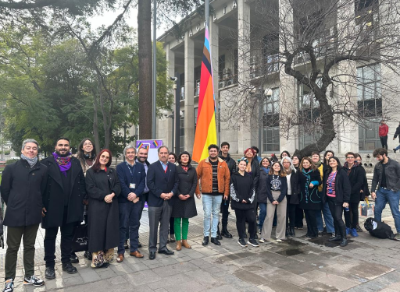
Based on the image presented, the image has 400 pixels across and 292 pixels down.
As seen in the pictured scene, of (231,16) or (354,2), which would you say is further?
(231,16)

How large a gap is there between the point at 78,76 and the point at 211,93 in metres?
14.3

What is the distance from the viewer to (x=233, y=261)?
5031mm

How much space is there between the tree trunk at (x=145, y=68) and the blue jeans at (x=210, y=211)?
13.0ft

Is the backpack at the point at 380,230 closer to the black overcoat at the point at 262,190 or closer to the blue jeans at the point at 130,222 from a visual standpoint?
the black overcoat at the point at 262,190

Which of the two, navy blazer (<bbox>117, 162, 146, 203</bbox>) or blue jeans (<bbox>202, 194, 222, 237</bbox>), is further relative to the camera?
blue jeans (<bbox>202, 194, 222, 237</bbox>)

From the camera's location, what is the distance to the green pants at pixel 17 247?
3.92m

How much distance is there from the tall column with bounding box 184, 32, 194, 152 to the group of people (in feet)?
77.2

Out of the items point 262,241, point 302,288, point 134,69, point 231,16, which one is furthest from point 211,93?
point 231,16

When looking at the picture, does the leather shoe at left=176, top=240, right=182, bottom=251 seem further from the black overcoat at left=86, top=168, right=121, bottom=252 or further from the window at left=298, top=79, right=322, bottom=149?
the window at left=298, top=79, right=322, bottom=149

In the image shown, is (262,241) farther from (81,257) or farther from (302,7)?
(302,7)

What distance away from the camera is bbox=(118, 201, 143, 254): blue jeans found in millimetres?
5113

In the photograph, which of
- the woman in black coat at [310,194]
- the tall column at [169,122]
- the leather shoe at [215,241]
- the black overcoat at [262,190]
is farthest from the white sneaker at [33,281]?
the tall column at [169,122]

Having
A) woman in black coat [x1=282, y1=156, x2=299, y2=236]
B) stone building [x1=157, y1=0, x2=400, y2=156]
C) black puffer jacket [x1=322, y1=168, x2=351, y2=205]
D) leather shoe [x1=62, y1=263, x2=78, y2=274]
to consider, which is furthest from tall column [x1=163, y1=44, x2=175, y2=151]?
leather shoe [x1=62, y1=263, x2=78, y2=274]

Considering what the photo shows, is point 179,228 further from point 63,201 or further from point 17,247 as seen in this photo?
point 17,247
